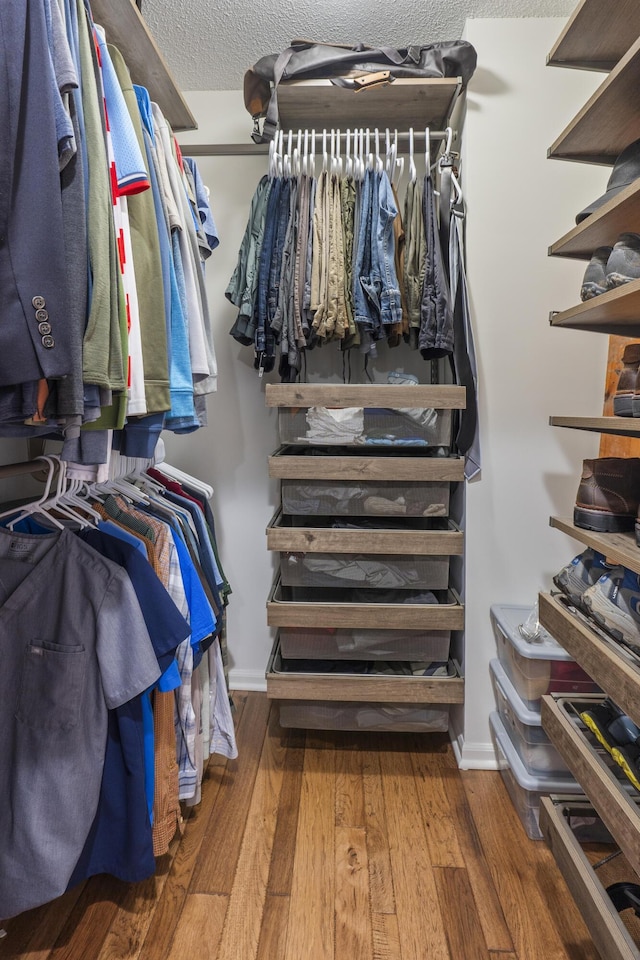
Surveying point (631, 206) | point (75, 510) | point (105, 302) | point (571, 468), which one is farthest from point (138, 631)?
point (571, 468)

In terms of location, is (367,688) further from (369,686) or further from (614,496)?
(614,496)

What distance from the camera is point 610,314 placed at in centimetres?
120

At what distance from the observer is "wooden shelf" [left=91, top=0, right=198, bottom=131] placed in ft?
3.92

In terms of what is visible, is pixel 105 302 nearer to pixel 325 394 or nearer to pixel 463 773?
pixel 325 394

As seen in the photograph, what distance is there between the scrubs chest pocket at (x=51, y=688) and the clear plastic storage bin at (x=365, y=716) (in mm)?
948

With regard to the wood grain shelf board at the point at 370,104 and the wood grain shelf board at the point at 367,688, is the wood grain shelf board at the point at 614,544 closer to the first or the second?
the wood grain shelf board at the point at 367,688

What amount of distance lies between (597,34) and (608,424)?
33.8 inches

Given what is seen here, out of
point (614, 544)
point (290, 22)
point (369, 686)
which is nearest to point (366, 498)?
point (369, 686)

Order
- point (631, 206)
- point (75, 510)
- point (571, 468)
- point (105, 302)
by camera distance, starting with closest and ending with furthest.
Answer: point (105, 302)
point (631, 206)
point (75, 510)
point (571, 468)

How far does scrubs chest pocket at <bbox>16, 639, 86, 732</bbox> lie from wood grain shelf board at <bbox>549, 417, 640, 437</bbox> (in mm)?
1139

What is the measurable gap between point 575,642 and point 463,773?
3.14 feet

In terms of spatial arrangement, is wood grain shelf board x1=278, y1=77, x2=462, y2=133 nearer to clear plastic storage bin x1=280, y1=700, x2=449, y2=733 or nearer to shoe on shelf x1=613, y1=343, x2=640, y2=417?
shoe on shelf x1=613, y1=343, x2=640, y2=417

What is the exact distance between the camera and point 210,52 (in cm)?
200

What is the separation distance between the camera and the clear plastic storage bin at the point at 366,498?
1.81m
